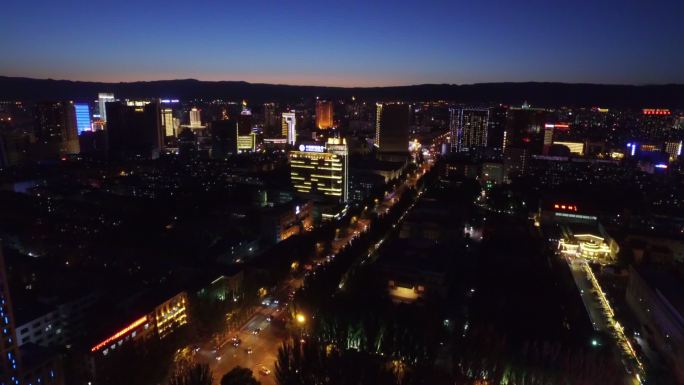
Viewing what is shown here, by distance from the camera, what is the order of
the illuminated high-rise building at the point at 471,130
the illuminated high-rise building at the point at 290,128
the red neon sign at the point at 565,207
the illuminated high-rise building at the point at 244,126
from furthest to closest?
the illuminated high-rise building at the point at 290,128 < the illuminated high-rise building at the point at 471,130 < the illuminated high-rise building at the point at 244,126 < the red neon sign at the point at 565,207

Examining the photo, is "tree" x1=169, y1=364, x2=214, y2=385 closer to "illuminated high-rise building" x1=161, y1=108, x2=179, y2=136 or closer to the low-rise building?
the low-rise building

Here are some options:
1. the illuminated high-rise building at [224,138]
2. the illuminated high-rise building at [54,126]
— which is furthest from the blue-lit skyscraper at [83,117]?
the illuminated high-rise building at [224,138]

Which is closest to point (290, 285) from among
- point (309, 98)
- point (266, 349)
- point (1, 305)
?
point (266, 349)

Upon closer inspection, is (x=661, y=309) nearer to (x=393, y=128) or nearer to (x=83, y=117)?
(x=393, y=128)

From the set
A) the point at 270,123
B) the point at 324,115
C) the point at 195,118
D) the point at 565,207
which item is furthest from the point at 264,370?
the point at 195,118

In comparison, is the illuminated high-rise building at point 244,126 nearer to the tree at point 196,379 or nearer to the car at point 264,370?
the car at point 264,370
